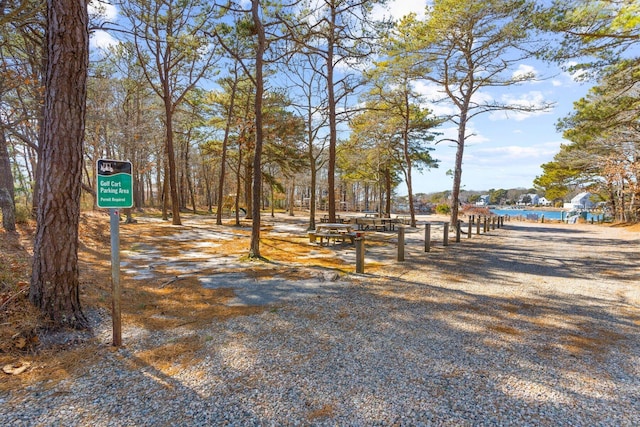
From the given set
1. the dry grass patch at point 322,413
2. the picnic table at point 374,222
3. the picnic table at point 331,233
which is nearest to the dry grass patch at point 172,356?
the dry grass patch at point 322,413

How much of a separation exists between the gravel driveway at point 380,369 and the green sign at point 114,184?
1373mm

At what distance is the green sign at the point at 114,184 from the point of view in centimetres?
266

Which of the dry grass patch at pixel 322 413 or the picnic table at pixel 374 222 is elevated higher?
the picnic table at pixel 374 222

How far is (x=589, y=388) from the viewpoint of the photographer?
2498 mm

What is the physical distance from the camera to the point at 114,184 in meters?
2.73

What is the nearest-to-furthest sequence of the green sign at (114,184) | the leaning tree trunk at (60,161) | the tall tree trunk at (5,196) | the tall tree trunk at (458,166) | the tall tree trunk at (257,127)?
the green sign at (114,184) < the leaning tree trunk at (60,161) < the tall tree trunk at (257,127) < the tall tree trunk at (5,196) < the tall tree trunk at (458,166)

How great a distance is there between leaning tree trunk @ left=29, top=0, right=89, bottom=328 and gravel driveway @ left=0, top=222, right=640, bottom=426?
2.24 ft

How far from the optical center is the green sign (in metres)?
2.66

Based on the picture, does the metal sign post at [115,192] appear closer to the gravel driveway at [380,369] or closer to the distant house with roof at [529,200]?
the gravel driveway at [380,369]

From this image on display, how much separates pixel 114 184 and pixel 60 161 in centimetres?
91

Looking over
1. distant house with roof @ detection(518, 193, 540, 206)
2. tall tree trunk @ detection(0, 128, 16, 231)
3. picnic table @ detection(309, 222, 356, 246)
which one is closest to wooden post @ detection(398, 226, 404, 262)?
picnic table @ detection(309, 222, 356, 246)

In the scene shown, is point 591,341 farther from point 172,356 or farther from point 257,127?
point 257,127

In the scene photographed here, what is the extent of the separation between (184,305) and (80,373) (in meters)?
1.84

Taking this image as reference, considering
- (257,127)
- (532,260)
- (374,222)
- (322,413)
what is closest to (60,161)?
(322,413)
